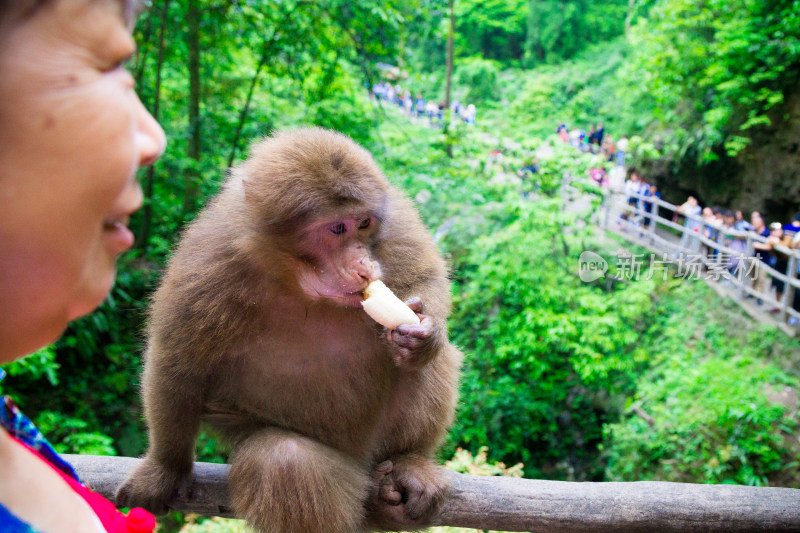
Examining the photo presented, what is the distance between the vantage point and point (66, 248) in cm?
68

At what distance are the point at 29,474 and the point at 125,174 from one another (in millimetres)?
475

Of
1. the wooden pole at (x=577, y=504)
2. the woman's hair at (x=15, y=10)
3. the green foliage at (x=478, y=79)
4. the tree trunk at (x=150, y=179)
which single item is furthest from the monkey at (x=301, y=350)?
the green foliage at (x=478, y=79)

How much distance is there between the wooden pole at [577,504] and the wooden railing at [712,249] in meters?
4.99

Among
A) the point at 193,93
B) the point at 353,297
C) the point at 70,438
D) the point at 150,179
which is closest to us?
the point at 353,297

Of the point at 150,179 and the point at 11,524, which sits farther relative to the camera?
the point at 150,179

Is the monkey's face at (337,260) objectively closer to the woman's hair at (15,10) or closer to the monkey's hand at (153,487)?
the monkey's hand at (153,487)

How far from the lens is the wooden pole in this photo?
2.63 meters

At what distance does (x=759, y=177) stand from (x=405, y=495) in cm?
1127

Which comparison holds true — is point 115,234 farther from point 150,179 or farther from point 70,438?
point 150,179

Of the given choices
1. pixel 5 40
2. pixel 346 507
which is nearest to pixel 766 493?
pixel 346 507

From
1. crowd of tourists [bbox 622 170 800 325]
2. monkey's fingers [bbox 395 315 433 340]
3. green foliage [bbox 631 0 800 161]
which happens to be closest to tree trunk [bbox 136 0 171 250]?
monkey's fingers [bbox 395 315 433 340]

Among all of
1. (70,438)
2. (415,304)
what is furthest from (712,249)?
(70,438)

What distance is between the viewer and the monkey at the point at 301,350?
2184 millimetres

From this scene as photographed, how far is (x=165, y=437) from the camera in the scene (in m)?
2.45
